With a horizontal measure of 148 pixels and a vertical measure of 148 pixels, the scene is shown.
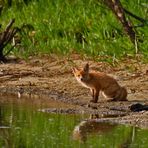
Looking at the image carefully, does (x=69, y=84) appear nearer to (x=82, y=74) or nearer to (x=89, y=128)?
(x=82, y=74)

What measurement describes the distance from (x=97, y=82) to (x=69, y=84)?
2.38 ft

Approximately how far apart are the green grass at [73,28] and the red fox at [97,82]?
3.45 ft

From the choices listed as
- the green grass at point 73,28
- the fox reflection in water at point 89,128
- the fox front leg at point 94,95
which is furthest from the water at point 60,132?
the green grass at point 73,28

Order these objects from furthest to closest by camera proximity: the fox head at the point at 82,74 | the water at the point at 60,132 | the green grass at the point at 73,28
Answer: the green grass at the point at 73,28 < the fox head at the point at 82,74 < the water at the point at 60,132

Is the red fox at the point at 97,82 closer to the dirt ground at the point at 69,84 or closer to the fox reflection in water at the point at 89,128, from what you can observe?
the dirt ground at the point at 69,84

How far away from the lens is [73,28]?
1505cm

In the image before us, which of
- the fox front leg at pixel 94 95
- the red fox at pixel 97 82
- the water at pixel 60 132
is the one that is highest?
the red fox at pixel 97 82

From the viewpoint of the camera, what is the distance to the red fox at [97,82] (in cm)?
1141

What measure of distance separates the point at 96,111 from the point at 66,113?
387mm

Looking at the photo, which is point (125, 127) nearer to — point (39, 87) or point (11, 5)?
point (39, 87)

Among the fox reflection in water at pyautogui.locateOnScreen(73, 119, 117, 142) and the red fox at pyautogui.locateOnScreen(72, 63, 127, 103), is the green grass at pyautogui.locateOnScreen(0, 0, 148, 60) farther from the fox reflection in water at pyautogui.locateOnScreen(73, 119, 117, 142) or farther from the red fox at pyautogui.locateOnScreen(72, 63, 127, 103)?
the fox reflection in water at pyautogui.locateOnScreen(73, 119, 117, 142)

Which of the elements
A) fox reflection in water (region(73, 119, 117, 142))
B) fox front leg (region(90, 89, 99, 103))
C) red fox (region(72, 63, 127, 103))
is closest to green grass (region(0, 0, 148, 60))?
red fox (region(72, 63, 127, 103))

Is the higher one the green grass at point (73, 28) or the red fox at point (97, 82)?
the green grass at point (73, 28)

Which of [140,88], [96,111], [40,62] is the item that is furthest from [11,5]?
[96,111]
